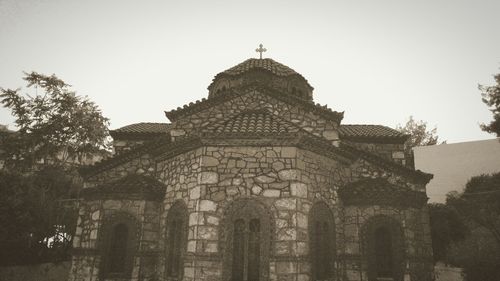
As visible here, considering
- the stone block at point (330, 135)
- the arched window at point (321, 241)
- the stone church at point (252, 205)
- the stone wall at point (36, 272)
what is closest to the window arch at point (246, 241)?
the stone church at point (252, 205)

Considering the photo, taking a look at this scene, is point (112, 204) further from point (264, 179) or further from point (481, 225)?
point (481, 225)

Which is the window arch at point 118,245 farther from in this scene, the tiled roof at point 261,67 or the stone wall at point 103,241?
the tiled roof at point 261,67

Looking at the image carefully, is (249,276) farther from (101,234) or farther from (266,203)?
(101,234)

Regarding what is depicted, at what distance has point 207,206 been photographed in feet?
26.7

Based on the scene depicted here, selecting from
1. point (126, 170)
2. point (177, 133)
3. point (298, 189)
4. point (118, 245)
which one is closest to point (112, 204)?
point (118, 245)

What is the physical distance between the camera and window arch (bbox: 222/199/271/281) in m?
7.68

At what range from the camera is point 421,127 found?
27203 millimetres

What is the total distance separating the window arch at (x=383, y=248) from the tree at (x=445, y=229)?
264 inches

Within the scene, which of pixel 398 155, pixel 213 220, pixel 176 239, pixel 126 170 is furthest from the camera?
pixel 398 155

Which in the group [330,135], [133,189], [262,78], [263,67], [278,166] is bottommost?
[133,189]

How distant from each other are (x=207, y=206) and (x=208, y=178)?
683 mm

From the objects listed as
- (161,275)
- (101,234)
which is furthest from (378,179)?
(101,234)

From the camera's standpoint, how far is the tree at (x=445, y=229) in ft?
48.8

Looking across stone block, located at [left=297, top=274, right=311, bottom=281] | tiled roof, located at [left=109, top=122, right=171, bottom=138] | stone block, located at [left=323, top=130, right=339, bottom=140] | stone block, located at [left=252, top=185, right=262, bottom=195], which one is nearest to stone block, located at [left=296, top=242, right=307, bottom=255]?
stone block, located at [left=297, top=274, right=311, bottom=281]
